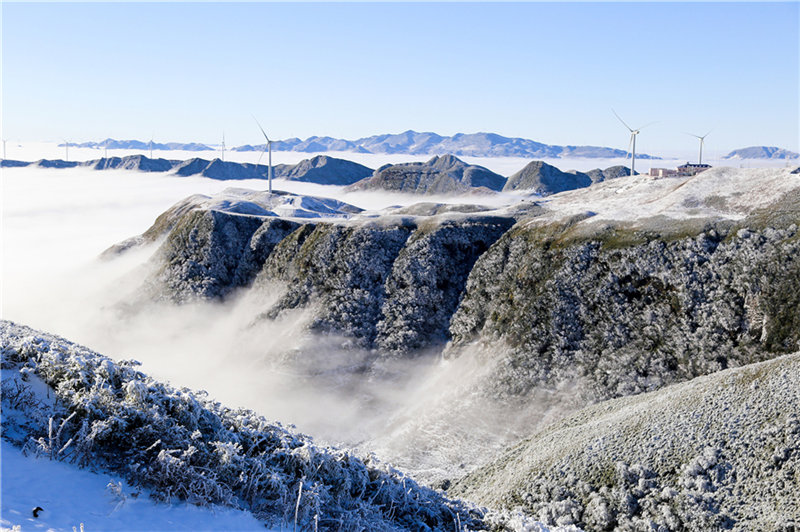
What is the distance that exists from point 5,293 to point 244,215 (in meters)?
71.9

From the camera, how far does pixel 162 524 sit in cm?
1831

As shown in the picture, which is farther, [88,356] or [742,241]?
[742,241]

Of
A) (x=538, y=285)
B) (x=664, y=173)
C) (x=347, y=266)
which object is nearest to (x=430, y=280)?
(x=347, y=266)

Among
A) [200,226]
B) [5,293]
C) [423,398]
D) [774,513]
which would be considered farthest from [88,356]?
[5,293]

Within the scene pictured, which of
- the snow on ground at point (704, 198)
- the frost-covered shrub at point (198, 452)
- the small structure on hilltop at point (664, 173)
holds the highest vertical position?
the small structure on hilltop at point (664, 173)

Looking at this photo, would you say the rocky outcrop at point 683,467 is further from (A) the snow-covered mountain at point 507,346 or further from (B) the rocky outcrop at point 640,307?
(B) the rocky outcrop at point 640,307

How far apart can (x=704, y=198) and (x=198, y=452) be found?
91882mm

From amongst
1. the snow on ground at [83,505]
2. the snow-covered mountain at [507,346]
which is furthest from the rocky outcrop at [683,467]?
the snow on ground at [83,505]

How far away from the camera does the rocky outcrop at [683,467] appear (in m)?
34.3

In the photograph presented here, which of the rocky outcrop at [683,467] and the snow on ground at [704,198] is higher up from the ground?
the snow on ground at [704,198]

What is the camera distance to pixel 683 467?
3788 cm

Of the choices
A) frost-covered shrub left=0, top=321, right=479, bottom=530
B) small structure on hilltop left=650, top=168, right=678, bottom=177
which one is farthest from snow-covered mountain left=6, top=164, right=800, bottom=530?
small structure on hilltop left=650, top=168, right=678, bottom=177

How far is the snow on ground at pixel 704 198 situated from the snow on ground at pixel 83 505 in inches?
3198

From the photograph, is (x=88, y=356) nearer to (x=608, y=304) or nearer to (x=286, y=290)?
(x=608, y=304)
